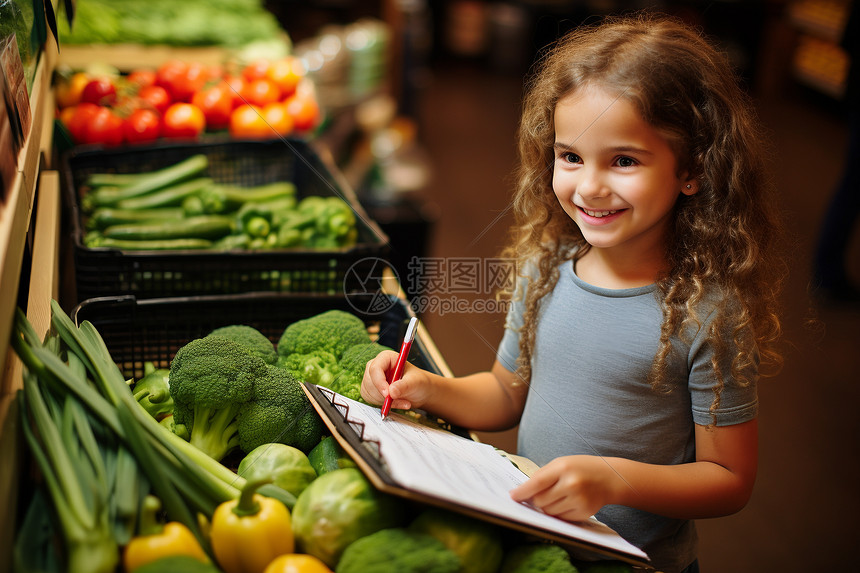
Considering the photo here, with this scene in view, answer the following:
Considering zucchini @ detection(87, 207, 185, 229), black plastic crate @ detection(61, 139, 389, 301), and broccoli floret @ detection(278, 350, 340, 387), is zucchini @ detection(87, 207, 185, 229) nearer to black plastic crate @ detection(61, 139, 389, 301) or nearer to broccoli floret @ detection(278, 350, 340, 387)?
black plastic crate @ detection(61, 139, 389, 301)

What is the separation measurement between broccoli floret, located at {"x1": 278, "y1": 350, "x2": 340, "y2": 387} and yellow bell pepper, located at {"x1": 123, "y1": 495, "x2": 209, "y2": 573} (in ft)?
1.50

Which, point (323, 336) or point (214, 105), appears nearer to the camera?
point (323, 336)

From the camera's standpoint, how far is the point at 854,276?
4250 mm

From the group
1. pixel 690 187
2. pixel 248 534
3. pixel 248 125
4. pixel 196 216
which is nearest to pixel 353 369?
pixel 248 534

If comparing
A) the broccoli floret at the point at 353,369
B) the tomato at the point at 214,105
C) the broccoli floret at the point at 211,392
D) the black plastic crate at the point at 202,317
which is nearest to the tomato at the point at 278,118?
the tomato at the point at 214,105

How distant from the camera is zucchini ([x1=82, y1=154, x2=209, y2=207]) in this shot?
191cm

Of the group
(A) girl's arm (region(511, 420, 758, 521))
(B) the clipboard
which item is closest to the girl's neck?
(A) girl's arm (region(511, 420, 758, 521))

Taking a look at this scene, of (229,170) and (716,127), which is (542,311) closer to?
(716,127)

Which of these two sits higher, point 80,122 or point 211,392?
point 80,122

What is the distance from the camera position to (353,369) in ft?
4.07

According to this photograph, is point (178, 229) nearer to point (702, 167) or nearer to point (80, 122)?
point (80, 122)

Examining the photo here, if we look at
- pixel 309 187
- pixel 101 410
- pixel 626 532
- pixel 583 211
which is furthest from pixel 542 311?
pixel 309 187

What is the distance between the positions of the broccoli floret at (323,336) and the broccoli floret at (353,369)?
Answer: 4cm

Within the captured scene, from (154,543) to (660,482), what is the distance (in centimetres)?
70
